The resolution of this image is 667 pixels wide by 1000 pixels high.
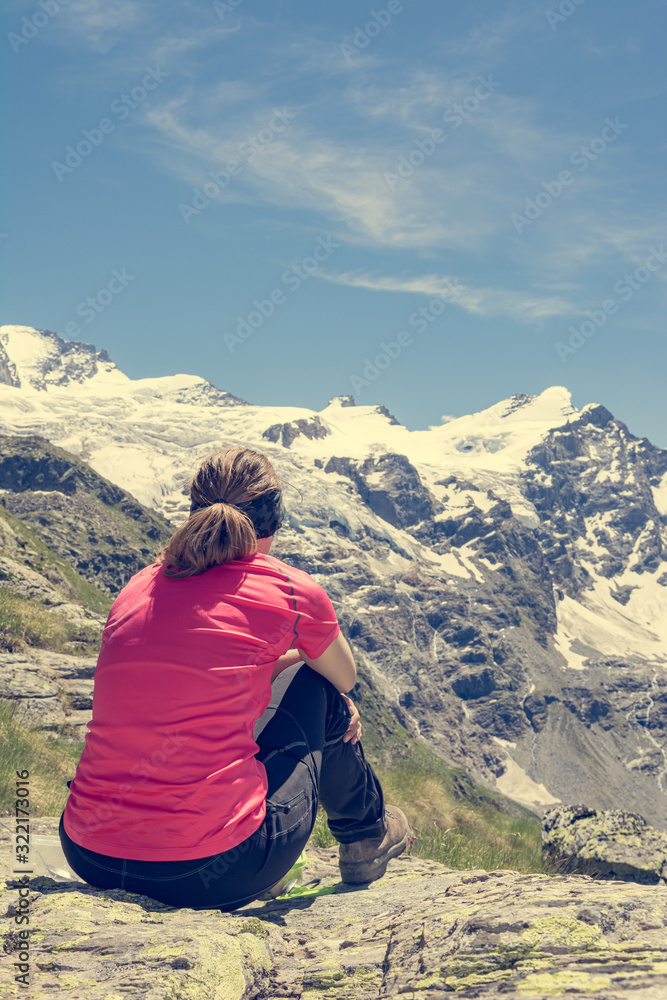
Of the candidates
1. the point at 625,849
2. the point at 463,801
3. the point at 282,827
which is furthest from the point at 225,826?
the point at 463,801

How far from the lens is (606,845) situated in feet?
24.8

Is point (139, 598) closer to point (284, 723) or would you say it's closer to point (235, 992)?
point (284, 723)

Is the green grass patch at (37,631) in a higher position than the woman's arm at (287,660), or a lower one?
lower

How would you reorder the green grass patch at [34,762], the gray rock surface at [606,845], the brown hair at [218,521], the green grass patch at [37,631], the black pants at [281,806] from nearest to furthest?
the black pants at [281,806] < the brown hair at [218,521] < the gray rock surface at [606,845] < the green grass patch at [34,762] < the green grass patch at [37,631]

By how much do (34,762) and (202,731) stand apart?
244 inches

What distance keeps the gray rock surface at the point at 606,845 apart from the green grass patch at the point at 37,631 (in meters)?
11.6

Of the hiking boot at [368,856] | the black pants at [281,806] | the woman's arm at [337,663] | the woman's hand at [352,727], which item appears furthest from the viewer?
the hiking boot at [368,856]

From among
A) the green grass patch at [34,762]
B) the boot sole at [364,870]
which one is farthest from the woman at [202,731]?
the green grass patch at [34,762]

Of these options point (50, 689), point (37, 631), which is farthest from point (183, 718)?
point (37, 631)

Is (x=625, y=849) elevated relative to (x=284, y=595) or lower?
lower

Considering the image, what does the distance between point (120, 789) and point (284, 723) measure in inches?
55.3

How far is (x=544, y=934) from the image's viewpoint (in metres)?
4.00

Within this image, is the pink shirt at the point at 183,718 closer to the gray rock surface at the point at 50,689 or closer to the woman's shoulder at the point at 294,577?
the woman's shoulder at the point at 294,577

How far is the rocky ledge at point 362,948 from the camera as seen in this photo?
145 inches
